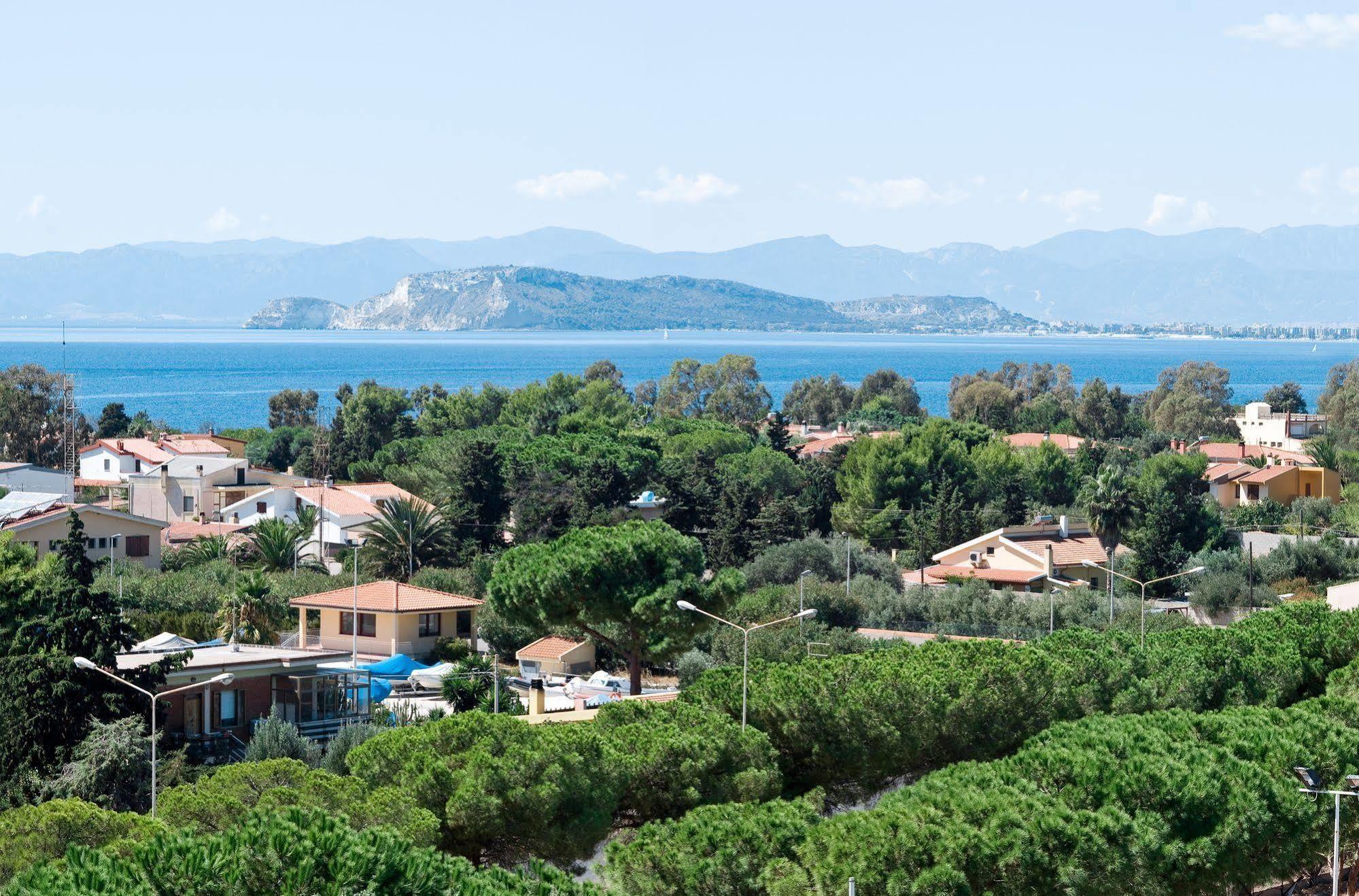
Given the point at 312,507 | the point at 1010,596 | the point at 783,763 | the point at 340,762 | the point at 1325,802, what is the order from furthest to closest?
the point at 312,507
the point at 1010,596
the point at 340,762
the point at 783,763
the point at 1325,802

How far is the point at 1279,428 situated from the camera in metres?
94.4

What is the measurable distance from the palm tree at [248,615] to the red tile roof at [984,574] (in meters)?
21.0

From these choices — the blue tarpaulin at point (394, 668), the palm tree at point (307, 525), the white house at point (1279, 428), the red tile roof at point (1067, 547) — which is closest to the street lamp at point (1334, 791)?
the blue tarpaulin at point (394, 668)

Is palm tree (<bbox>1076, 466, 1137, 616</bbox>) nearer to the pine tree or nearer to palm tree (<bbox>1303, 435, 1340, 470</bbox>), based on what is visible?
palm tree (<bbox>1303, 435, 1340, 470</bbox>)

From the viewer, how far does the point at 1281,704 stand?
29.0m

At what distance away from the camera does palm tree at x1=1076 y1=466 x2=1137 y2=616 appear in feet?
163

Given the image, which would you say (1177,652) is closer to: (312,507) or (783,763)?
(783,763)

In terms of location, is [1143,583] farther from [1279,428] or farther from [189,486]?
[1279,428]

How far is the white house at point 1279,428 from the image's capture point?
9319 centimetres

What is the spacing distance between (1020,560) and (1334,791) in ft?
105

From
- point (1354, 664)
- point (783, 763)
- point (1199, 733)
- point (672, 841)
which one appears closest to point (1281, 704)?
point (1354, 664)

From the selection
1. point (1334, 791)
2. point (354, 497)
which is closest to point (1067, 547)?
point (354, 497)

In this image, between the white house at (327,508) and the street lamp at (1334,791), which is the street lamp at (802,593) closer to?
the white house at (327,508)

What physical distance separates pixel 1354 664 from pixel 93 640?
20067 mm
